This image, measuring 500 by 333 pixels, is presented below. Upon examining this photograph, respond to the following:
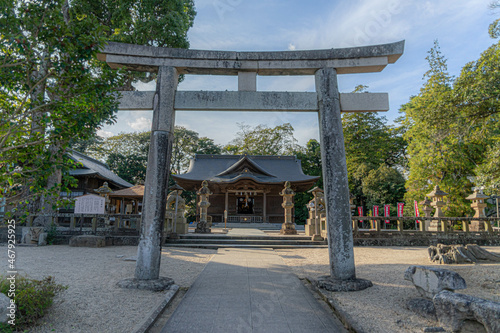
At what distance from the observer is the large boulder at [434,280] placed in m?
3.51

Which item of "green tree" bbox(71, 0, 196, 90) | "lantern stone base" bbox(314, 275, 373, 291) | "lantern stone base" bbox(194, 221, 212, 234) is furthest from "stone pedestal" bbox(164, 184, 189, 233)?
"lantern stone base" bbox(314, 275, 373, 291)

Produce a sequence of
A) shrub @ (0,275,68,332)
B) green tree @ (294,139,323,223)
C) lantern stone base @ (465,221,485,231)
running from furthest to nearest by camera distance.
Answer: green tree @ (294,139,323,223) < lantern stone base @ (465,221,485,231) < shrub @ (0,275,68,332)

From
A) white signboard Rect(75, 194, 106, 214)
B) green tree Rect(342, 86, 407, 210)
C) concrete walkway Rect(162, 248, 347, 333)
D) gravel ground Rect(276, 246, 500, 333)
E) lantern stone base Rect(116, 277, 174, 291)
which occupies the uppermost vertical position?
green tree Rect(342, 86, 407, 210)

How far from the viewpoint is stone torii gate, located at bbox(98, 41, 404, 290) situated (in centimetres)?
499

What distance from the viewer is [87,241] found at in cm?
1088

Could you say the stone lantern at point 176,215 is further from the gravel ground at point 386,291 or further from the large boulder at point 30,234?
the gravel ground at point 386,291

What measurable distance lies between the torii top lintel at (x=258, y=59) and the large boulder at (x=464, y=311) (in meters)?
4.21

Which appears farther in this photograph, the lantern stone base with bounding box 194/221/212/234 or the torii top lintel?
the lantern stone base with bounding box 194/221/212/234

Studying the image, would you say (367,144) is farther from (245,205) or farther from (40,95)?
(40,95)

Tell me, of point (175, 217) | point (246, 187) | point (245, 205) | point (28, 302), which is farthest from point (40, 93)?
point (245, 205)

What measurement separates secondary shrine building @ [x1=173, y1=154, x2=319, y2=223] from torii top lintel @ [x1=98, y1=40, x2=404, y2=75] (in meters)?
16.0

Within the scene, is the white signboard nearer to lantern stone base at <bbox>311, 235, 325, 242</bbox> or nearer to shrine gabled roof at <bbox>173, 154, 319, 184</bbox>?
lantern stone base at <bbox>311, 235, 325, 242</bbox>

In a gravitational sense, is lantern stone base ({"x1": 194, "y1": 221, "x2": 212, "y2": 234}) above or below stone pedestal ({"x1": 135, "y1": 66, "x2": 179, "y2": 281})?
below

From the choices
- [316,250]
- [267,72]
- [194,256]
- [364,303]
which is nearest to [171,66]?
[267,72]
